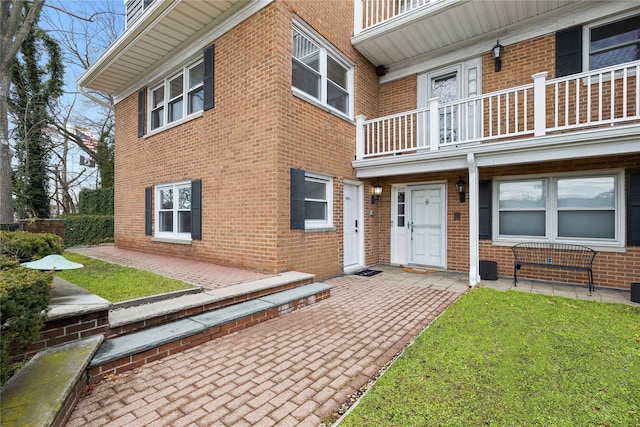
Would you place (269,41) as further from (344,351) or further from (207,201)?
(344,351)

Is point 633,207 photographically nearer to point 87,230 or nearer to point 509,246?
point 509,246

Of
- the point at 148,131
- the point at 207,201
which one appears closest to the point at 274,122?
the point at 207,201

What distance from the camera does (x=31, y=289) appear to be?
6.78 feet

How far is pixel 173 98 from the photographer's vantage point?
7.93 m

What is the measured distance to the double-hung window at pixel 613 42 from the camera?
5.72m

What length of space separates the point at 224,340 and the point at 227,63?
18.2 feet

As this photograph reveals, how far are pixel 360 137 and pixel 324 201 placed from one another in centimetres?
201

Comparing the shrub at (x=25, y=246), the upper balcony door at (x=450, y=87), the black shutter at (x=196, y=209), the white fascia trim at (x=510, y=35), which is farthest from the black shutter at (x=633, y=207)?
the shrub at (x=25, y=246)

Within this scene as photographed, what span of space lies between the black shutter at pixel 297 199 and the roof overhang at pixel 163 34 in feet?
10.6

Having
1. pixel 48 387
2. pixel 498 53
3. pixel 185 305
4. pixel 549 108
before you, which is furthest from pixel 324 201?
pixel 48 387

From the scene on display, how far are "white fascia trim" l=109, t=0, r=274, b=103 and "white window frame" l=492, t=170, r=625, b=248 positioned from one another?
Result: 6347 millimetres

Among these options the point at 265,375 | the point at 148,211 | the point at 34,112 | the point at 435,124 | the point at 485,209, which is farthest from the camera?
A: the point at 34,112

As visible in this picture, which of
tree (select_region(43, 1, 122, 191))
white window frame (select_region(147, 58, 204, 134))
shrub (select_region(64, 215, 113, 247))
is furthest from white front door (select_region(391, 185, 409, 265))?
tree (select_region(43, 1, 122, 191))

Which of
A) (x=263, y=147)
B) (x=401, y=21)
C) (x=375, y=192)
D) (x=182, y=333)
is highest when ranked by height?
(x=401, y=21)
